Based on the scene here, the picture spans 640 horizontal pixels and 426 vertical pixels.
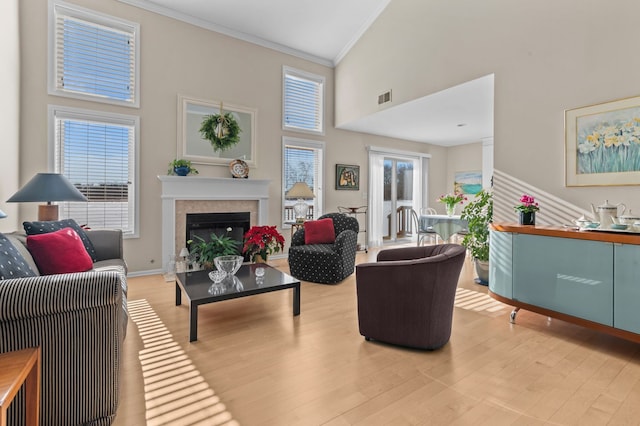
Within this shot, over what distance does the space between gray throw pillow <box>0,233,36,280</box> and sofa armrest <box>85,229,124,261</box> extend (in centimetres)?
146

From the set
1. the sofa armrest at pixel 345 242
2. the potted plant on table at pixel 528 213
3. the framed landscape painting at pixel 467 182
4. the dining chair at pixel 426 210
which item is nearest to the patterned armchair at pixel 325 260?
the sofa armrest at pixel 345 242

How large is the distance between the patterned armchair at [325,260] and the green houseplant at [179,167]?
6.31 ft

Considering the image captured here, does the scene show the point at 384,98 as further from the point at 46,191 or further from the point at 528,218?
the point at 46,191

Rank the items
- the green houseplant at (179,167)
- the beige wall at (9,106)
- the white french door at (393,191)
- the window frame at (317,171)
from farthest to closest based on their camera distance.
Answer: the white french door at (393,191) < the window frame at (317,171) < the green houseplant at (179,167) < the beige wall at (9,106)

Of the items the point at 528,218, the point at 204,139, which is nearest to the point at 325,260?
the point at 528,218

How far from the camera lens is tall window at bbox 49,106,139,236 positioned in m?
4.00

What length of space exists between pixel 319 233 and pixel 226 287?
196 cm

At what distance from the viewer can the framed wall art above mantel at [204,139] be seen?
469cm

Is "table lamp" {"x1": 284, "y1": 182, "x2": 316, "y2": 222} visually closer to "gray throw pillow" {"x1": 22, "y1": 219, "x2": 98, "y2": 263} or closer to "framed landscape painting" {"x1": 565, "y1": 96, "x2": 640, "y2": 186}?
"gray throw pillow" {"x1": 22, "y1": 219, "x2": 98, "y2": 263}

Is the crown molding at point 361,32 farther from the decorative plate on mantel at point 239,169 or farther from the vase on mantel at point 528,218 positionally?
the vase on mantel at point 528,218

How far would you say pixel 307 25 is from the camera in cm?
514

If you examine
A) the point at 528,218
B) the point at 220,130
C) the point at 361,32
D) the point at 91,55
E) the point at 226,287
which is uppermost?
the point at 361,32

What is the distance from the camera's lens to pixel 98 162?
4.22 meters

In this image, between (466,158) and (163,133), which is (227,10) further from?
(466,158)
